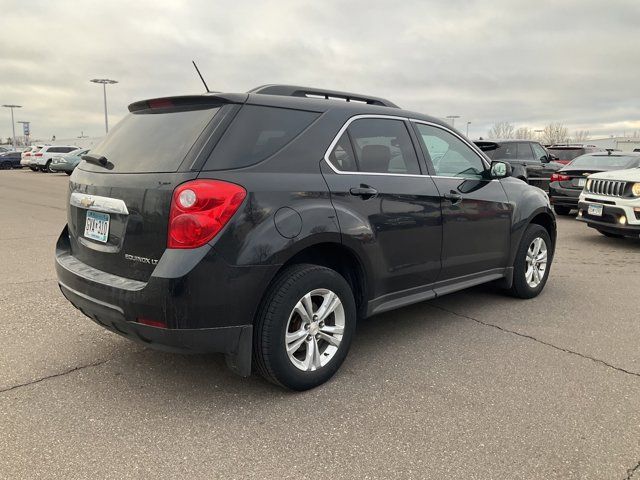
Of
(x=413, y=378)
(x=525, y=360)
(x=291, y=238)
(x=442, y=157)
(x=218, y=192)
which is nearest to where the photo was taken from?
(x=218, y=192)

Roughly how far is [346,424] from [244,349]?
697 mm

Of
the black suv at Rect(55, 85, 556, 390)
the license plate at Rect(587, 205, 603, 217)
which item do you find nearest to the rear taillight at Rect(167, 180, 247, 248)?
the black suv at Rect(55, 85, 556, 390)

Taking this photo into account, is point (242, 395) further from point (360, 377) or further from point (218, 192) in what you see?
point (218, 192)

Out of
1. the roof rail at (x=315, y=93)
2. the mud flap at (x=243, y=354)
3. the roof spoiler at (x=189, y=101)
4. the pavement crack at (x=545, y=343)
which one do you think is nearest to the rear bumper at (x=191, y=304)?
the mud flap at (x=243, y=354)

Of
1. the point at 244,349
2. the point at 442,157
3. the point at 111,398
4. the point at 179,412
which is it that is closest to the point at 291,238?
the point at 244,349

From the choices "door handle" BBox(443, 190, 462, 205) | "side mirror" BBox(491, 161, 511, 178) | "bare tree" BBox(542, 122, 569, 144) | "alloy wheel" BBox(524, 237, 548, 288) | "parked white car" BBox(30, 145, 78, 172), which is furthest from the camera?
"bare tree" BBox(542, 122, 569, 144)

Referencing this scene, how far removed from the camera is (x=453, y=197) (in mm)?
4133

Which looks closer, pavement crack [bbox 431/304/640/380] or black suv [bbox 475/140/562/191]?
pavement crack [bbox 431/304/640/380]

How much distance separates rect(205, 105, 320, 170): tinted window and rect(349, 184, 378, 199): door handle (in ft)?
1.69

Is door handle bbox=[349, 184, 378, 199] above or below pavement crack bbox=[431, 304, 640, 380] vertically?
above

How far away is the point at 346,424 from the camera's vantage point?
2.85 metres

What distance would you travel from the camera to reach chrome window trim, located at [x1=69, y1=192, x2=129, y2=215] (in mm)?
2949

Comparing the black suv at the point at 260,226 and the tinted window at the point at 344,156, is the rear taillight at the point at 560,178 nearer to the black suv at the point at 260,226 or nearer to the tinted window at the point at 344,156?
the black suv at the point at 260,226

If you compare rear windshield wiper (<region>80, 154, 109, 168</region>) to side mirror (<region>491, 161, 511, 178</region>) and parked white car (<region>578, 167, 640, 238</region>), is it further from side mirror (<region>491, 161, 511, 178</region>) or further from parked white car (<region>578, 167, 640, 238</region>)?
parked white car (<region>578, 167, 640, 238</region>)
